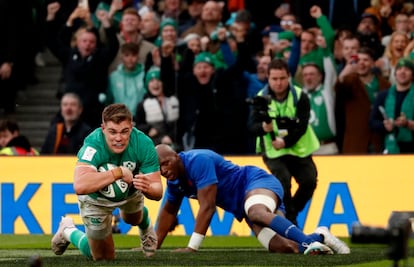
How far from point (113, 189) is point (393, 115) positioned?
25.2 ft

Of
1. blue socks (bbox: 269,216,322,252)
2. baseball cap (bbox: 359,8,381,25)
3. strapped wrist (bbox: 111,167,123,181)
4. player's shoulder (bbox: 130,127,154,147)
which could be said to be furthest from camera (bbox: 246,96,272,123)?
baseball cap (bbox: 359,8,381,25)

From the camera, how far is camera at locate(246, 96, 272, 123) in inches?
568

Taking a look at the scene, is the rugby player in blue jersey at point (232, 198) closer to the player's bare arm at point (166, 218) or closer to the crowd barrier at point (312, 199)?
the player's bare arm at point (166, 218)

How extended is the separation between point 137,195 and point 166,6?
10.00m

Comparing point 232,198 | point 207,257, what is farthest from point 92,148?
point 232,198

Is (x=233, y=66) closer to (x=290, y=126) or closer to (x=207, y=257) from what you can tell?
(x=290, y=126)

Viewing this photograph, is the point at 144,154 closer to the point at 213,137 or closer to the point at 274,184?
the point at 274,184

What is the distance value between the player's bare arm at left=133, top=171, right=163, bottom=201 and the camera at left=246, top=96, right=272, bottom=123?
388 centimetres

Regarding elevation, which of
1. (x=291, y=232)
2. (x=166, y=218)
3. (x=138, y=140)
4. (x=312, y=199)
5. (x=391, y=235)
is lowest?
(x=312, y=199)

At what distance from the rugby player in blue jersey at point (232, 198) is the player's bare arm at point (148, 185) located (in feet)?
4.68

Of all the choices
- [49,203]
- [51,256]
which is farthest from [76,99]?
[51,256]

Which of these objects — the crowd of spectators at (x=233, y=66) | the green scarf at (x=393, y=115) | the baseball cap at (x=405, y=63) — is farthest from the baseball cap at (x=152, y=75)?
the baseball cap at (x=405, y=63)

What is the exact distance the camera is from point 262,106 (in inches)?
571

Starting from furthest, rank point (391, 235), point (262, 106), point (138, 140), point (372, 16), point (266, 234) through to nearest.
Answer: point (372, 16) → point (262, 106) → point (266, 234) → point (138, 140) → point (391, 235)
